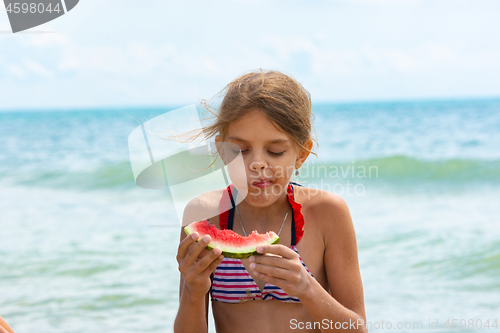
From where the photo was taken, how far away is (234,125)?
259cm

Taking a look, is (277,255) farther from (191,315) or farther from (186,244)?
(191,315)

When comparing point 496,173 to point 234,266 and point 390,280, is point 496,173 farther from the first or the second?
point 234,266

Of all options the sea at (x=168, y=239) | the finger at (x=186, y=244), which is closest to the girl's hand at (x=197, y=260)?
the finger at (x=186, y=244)

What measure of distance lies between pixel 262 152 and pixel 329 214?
58 centimetres

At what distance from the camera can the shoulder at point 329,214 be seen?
269 centimetres

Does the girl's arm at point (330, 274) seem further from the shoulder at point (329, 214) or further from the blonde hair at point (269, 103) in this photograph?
the blonde hair at point (269, 103)

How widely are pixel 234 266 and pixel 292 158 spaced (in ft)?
2.27

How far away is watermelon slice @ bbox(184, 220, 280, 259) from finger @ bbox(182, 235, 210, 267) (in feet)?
0.36

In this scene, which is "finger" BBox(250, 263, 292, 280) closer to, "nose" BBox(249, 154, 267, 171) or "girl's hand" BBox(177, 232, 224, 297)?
"girl's hand" BBox(177, 232, 224, 297)

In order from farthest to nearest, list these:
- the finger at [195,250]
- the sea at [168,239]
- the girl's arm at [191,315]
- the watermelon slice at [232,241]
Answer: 1. the sea at [168,239]
2. the girl's arm at [191,315]
3. the watermelon slice at [232,241]
4. the finger at [195,250]

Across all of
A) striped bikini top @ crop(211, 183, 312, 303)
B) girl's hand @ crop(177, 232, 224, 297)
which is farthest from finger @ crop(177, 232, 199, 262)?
striped bikini top @ crop(211, 183, 312, 303)

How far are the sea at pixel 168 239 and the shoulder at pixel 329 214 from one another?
32.1 inches

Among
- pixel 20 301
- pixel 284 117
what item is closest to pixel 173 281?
pixel 20 301

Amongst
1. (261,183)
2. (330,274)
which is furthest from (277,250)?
(330,274)
